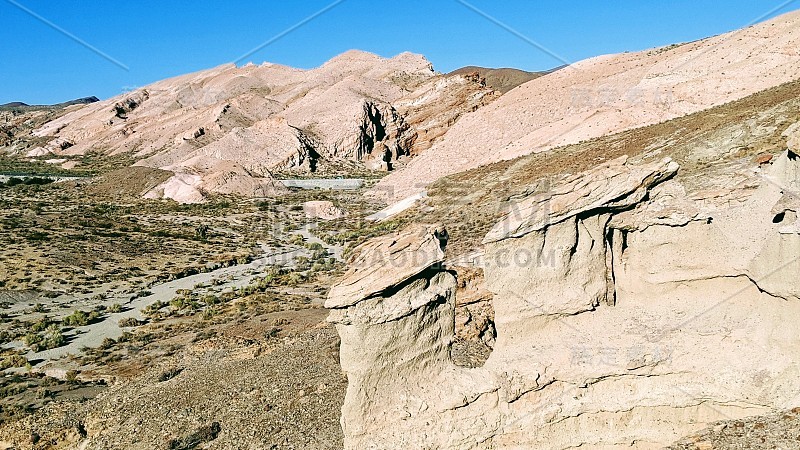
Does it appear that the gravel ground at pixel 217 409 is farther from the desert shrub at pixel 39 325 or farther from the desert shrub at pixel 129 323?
the desert shrub at pixel 39 325

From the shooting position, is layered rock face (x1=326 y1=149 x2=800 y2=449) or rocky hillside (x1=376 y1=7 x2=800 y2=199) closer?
layered rock face (x1=326 y1=149 x2=800 y2=449)

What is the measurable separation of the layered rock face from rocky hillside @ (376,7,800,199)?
112 feet

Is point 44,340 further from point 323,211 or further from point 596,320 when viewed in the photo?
point 323,211

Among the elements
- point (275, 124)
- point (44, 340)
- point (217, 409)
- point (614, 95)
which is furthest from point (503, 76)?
point (217, 409)

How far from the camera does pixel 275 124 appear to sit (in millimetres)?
80438

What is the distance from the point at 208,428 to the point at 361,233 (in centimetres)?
2705

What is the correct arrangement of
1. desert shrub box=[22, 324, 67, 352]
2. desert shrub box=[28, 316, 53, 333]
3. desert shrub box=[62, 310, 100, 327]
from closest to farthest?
desert shrub box=[22, 324, 67, 352]
desert shrub box=[28, 316, 53, 333]
desert shrub box=[62, 310, 100, 327]

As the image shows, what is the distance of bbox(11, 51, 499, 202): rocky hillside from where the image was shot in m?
72.2

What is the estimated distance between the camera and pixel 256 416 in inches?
457

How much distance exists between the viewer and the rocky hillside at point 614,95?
38.4 m

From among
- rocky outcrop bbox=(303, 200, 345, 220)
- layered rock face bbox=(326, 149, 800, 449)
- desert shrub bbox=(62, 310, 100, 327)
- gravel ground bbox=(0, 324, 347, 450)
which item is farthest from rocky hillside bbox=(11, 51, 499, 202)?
layered rock face bbox=(326, 149, 800, 449)

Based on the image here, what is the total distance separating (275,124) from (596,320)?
7631 centimetres

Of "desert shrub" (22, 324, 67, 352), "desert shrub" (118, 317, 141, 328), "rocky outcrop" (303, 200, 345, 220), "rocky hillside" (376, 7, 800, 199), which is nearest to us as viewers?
"desert shrub" (22, 324, 67, 352)

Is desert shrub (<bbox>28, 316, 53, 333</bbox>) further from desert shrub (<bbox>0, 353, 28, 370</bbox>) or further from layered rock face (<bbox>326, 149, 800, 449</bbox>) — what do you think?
layered rock face (<bbox>326, 149, 800, 449</bbox>)
